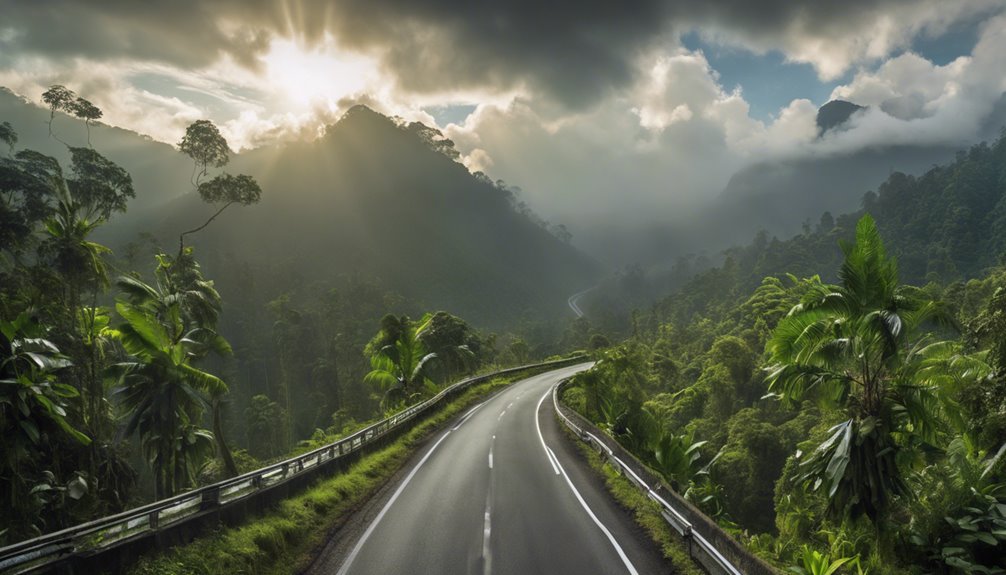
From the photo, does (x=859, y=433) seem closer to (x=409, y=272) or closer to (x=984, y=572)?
(x=984, y=572)

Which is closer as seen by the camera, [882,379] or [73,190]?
[882,379]

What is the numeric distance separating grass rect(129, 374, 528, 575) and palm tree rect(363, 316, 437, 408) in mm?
14912

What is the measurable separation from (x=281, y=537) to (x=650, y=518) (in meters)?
7.00

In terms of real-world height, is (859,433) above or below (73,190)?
below

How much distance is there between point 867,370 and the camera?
9.18 m

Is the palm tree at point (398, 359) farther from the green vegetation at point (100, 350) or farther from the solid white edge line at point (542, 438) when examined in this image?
the solid white edge line at point (542, 438)

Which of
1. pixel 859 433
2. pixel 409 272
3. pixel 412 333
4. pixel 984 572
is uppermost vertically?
pixel 409 272

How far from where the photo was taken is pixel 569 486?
1373cm

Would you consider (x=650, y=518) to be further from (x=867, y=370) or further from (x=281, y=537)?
(x=281, y=537)

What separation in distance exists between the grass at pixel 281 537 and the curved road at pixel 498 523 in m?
0.65

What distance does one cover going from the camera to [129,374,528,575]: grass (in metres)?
A: 7.40

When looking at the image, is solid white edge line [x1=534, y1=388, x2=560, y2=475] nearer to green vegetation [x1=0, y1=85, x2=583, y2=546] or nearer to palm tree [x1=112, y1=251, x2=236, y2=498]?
green vegetation [x1=0, y1=85, x2=583, y2=546]

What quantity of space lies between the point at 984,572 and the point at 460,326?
1261 inches

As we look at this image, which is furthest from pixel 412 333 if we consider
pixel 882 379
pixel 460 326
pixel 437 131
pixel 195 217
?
pixel 437 131
